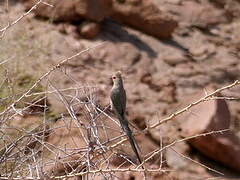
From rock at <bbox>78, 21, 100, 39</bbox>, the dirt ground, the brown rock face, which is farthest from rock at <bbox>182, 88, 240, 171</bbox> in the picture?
the brown rock face

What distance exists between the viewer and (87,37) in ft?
23.7

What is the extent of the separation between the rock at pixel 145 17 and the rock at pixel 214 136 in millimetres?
1690

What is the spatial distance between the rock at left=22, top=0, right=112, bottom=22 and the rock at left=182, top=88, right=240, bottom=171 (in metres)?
1.56

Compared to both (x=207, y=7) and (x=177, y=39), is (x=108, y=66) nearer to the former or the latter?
(x=177, y=39)

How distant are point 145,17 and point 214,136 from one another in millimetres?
2040

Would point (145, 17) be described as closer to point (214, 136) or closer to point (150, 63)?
point (150, 63)

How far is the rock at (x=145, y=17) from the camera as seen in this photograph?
25.1 ft

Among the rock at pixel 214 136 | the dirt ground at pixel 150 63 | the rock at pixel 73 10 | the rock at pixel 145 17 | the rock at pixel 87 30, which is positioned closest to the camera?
the dirt ground at pixel 150 63

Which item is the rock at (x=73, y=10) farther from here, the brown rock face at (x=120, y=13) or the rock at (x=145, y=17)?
the rock at (x=145, y=17)

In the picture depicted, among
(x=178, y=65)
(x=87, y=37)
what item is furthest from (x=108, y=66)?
(x=178, y=65)

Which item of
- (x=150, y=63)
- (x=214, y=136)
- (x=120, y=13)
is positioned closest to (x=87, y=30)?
(x=120, y=13)

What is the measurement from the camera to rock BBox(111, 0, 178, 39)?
302 inches

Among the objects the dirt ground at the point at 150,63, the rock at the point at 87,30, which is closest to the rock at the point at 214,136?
the dirt ground at the point at 150,63

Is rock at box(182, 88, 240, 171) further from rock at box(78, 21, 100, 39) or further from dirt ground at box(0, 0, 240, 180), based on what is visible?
rock at box(78, 21, 100, 39)
